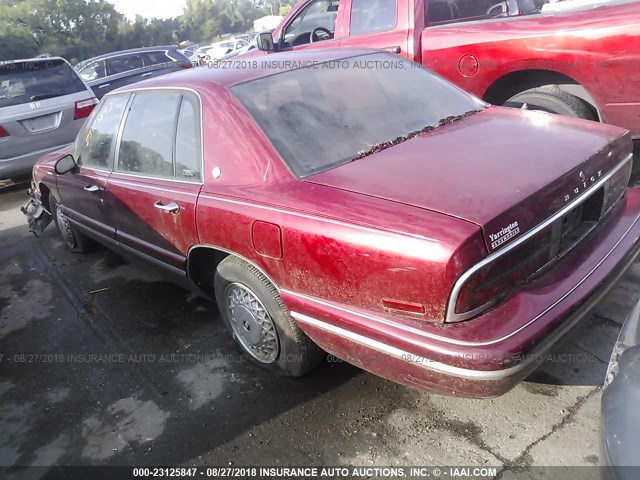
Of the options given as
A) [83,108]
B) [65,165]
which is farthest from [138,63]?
[65,165]

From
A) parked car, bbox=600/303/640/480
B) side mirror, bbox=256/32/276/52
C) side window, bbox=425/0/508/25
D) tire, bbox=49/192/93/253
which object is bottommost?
tire, bbox=49/192/93/253

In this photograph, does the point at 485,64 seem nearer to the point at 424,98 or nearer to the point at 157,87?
the point at 424,98

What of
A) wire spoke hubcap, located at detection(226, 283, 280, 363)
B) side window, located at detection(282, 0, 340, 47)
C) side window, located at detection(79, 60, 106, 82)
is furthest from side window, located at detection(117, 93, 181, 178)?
side window, located at detection(79, 60, 106, 82)

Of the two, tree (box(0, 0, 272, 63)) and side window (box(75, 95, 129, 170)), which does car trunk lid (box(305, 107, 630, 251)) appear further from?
tree (box(0, 0, 272, 63))

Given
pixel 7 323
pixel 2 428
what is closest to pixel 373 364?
pixel 2 428

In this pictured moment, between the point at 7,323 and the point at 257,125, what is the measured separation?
2.69m

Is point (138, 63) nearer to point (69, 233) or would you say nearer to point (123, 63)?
point (123, 63)

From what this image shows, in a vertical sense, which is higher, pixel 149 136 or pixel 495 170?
pixel 149 136

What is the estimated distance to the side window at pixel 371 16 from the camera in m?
4.94

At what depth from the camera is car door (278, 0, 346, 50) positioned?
5.41 metres

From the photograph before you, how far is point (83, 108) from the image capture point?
7078mm

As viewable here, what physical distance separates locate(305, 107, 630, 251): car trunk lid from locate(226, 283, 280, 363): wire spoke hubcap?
776 mm

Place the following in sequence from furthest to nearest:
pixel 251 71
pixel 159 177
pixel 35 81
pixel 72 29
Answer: pixel 72 29, pixel 35 81, pixel 159 177, pixel 251 71

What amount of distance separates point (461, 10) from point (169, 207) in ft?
12.6
